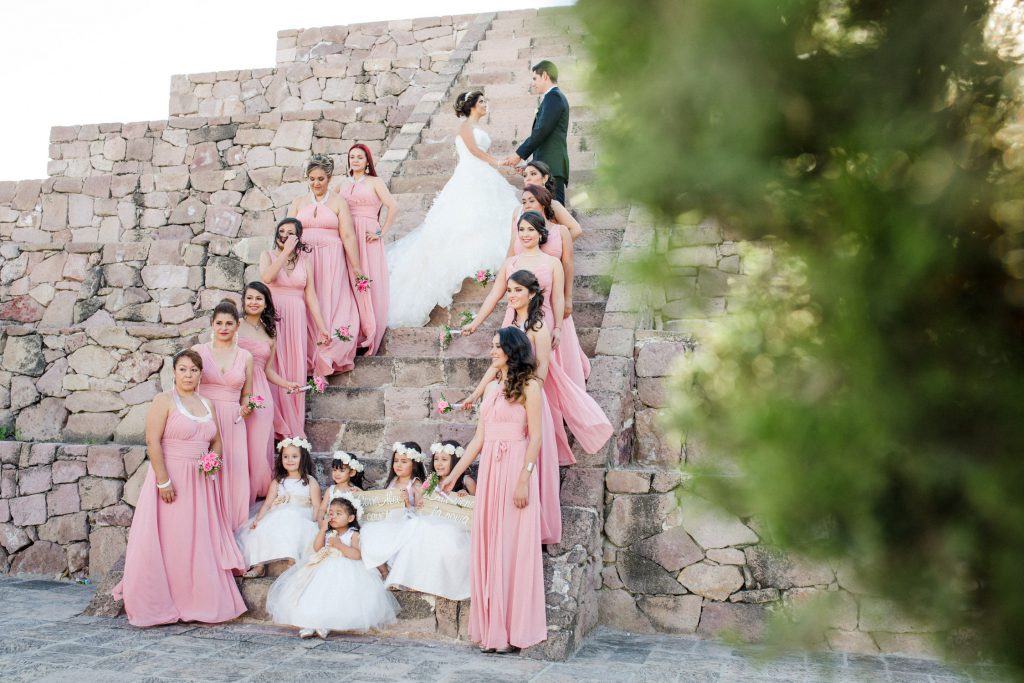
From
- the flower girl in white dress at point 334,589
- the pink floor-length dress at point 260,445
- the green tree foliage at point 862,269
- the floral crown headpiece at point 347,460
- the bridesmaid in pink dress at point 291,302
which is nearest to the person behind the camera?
the green tree foliage at point 862,269

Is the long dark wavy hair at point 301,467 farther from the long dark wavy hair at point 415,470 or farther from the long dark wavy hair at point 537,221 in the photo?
the long dark wavy hair at point 537,221

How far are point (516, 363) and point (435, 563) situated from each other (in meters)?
1.24

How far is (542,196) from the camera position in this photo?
6773 millimetres

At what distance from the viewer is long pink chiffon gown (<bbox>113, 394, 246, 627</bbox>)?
6035 millimetres

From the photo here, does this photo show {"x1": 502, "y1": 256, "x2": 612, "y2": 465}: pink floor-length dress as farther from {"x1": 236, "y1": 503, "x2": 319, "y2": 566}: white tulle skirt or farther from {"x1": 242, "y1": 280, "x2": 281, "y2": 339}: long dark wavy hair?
{"x1": 242, "y1": 280, "x2": 281, "y2": 339}: long dark wavy hair

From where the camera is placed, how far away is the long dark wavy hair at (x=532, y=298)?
6.03 m

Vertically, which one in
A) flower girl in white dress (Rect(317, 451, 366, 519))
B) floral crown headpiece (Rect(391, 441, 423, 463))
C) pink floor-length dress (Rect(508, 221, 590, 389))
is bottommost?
flower girl in white dress (Rect(317, 451, 366, 519))

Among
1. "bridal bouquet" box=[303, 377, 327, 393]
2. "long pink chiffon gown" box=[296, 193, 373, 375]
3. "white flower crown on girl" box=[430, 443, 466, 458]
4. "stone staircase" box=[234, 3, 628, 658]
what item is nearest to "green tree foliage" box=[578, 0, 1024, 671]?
"stone staircase" box=[234, 3, 628, 658]

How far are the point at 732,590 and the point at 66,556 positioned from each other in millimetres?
5175

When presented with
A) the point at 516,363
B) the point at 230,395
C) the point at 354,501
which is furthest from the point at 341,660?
the point at 230,395

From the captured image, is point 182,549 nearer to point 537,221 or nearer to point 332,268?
point 332,268

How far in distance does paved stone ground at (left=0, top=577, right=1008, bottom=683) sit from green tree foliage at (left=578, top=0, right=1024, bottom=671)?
3.63 meters

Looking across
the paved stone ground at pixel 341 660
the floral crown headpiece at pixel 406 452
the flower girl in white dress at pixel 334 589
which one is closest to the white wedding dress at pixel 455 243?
the floral crown headpiece at pixel 406 452

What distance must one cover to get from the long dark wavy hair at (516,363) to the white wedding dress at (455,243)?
98.3 inches
